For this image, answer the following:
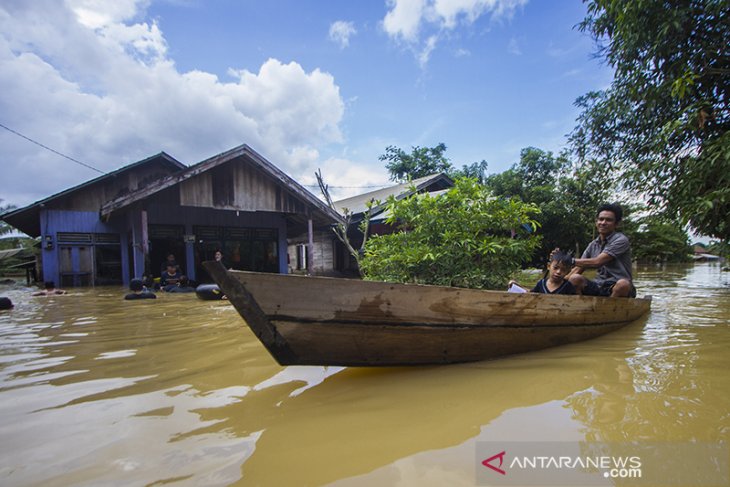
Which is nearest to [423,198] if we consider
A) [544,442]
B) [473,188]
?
[473,188]

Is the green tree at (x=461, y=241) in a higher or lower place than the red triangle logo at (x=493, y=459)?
higher

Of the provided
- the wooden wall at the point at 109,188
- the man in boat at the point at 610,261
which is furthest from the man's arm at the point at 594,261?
the wooden wall at the point at 109,188

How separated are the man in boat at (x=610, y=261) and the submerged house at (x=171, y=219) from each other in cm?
758

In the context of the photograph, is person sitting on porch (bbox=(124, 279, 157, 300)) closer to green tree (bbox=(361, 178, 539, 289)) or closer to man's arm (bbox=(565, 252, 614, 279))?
green tree (bbox=(361, 178, 539, 289))

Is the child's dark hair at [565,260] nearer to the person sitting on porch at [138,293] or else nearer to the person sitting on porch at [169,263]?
the person sitting on porch at [138,293]

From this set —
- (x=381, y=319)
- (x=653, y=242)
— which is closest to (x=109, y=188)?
(x=381, y=319)

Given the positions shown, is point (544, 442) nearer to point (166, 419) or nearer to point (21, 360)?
point (166, 419)

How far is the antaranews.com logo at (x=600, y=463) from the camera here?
1.39m

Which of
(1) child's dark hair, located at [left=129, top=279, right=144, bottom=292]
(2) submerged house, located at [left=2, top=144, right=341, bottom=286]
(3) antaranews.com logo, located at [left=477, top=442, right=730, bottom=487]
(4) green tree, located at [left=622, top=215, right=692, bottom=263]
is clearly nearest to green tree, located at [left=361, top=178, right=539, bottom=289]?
(3) antaranews.com logo, located at [left=477, top=442, right=730, bottom=487]

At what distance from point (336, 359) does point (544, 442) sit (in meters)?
1.25

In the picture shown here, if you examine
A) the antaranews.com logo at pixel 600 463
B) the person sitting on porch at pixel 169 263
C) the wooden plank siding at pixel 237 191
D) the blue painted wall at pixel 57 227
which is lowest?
the antaranews.com logo at pixel 600 463

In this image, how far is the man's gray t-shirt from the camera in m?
3.79

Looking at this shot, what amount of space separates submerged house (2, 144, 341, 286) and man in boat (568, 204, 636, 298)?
758 cm

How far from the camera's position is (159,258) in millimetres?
11406
